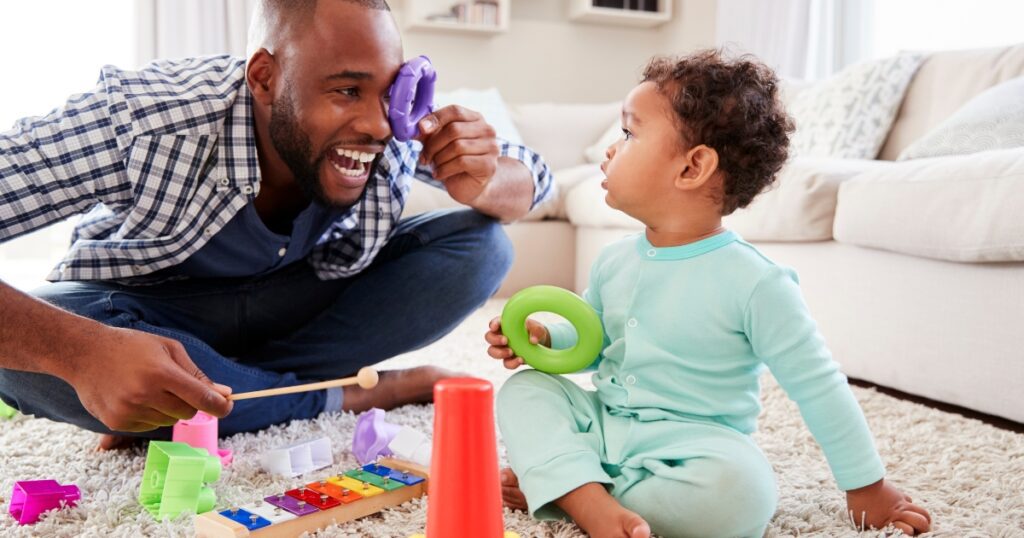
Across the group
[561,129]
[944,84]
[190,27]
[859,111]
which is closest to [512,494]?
[859,111]

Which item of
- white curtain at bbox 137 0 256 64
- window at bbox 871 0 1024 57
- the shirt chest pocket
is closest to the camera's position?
the shirt chest pocket

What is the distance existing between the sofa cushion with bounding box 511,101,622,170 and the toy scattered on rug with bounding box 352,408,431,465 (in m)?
2.44

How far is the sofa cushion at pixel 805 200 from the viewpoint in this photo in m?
1.86

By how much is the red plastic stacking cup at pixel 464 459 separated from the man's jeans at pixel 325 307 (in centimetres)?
61

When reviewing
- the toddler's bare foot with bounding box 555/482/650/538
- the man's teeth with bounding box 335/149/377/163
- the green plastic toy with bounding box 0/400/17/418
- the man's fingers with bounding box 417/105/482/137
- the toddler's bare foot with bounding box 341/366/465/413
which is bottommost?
the green plastic toy with bounding box 0/400/17/418

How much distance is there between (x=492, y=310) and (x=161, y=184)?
162 cm

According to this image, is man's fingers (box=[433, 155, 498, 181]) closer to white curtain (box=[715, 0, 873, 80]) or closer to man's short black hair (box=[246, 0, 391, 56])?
man's short black hair (box=[246, 0, 391, 56])

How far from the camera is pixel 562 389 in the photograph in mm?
1015

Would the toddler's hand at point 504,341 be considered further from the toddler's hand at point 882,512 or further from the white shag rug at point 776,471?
the toddler's hand at point 882,512

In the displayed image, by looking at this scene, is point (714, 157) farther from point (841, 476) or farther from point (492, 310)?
point (492, 310)

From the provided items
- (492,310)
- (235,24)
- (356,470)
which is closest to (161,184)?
(356,470)

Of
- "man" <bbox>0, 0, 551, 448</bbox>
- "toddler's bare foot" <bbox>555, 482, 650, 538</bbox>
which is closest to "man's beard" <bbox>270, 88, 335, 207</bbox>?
"man" <bbox>0, 0, 551, 448</bbox>

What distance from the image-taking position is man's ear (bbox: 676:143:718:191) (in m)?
1.00

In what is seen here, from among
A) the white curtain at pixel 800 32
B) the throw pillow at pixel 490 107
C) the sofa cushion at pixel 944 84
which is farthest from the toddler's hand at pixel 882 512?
the white curtain at pixel 800 32
